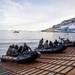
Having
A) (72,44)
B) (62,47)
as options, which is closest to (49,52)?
(62,47)

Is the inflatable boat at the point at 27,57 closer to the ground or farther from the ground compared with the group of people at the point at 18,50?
closer to the ground

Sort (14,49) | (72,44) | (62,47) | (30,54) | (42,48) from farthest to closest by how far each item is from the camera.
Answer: (72,44)
(42,48)
(62,47)
(14,49)
(30,54)

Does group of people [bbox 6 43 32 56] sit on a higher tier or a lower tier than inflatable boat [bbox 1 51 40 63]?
higher

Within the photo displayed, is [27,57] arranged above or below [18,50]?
below

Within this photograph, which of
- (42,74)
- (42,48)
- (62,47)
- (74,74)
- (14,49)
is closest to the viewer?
(74,74)

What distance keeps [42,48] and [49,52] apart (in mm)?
1656

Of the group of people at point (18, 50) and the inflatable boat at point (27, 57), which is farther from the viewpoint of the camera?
the group of people at point (18, 50)

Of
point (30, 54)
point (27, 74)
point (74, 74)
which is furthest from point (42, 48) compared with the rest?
point (74, 74)

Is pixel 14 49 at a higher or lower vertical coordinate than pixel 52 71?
higher

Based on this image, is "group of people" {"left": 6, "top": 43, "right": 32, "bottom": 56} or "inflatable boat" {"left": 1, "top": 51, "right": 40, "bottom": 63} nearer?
"inflatable boat" {"left": 1, "top": 51, "right": 40, "bottom": 63}

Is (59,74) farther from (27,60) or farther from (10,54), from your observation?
(10,54)

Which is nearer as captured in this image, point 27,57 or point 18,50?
point 27,57

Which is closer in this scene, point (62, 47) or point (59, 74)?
point (59, 74)

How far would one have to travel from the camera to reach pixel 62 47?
20672 millimetres
